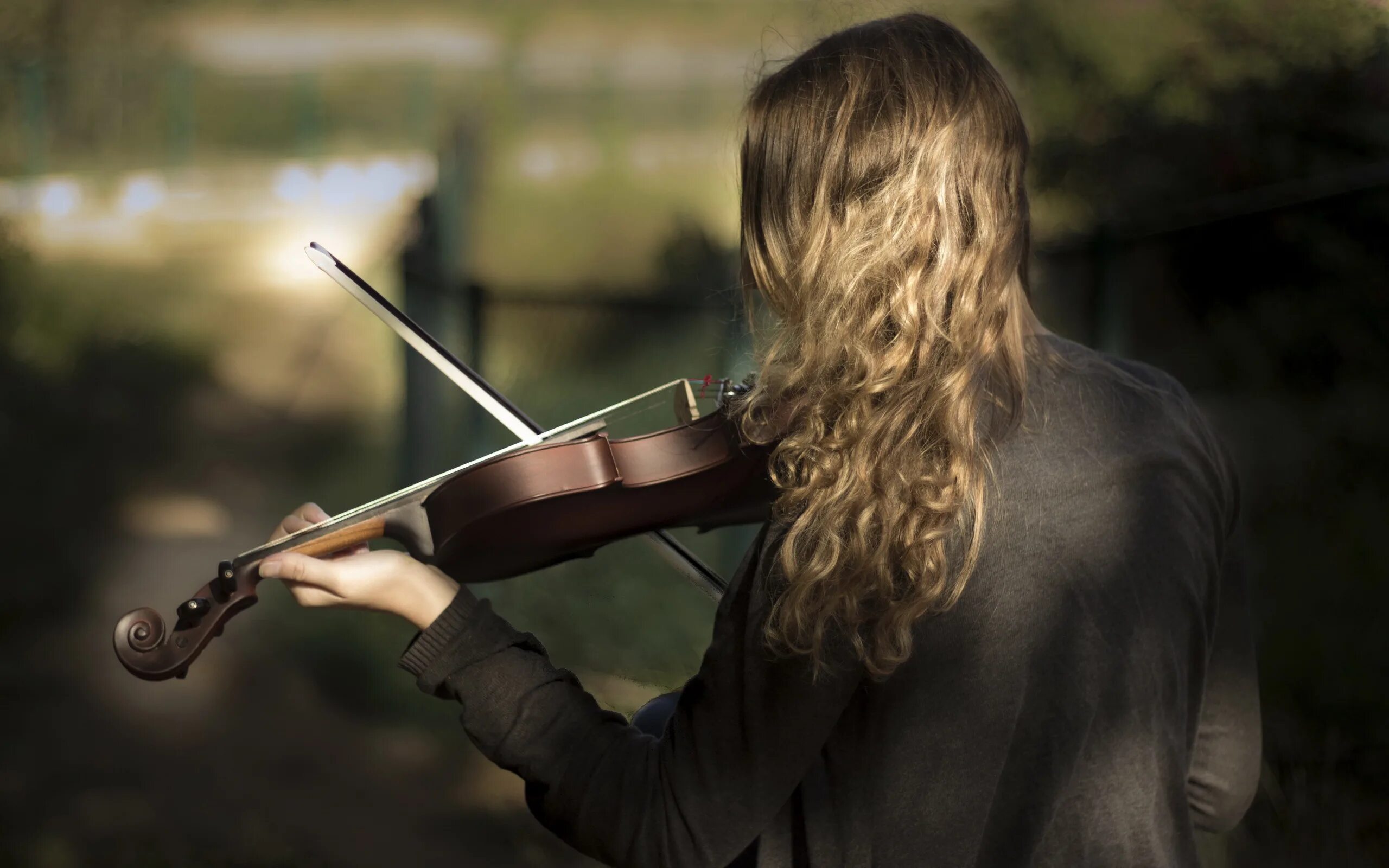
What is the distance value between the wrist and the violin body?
4.4 inches

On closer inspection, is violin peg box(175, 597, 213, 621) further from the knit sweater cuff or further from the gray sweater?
the gray sweater

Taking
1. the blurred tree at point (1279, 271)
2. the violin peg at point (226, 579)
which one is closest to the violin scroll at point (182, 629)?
the violin peg at point (226, 579)

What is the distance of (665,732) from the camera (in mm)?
903

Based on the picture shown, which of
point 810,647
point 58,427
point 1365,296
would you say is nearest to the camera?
point 810,647

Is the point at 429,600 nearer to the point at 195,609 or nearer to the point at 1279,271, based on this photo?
the point at 195,609

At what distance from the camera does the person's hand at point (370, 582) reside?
947mm

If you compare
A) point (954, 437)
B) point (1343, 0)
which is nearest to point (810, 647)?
point (954, 437)

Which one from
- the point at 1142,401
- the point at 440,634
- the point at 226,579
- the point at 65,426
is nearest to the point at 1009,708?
the point at 1142,401

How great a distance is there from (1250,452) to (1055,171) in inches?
23.5

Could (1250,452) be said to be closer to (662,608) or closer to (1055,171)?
(1055,171)

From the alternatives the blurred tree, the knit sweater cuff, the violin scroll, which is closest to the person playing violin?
the knit sweater cuff

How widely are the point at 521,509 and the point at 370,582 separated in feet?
0.49

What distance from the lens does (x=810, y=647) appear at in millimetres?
790

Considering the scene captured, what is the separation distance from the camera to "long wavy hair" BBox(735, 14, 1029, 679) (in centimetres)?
80
